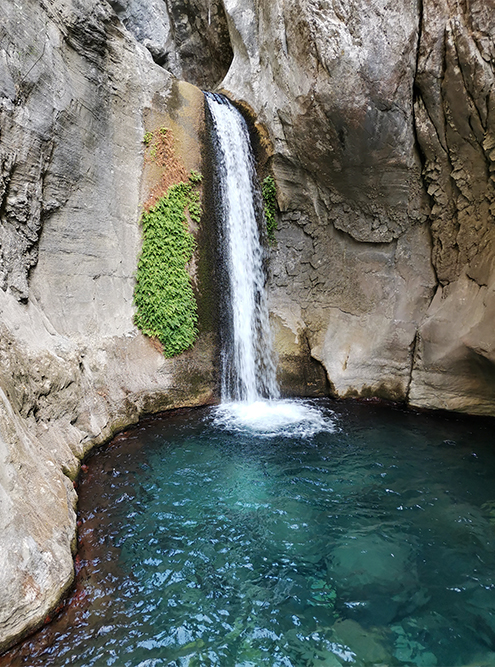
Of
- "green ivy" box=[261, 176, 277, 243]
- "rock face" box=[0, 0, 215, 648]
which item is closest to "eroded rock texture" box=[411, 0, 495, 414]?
"green ivy" box=[261, 176, 277, 243]

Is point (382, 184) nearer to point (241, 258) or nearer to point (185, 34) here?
point (241, 258)

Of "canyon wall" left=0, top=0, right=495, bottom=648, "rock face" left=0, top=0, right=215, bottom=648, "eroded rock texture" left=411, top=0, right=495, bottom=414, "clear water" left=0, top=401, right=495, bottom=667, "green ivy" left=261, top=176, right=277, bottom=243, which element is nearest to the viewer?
"clear water" left=0, top=401, right=495, bottom=667

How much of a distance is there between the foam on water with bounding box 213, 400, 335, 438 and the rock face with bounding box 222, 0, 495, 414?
103 centimetres

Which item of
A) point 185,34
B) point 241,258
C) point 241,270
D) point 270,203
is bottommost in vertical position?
point 241,270

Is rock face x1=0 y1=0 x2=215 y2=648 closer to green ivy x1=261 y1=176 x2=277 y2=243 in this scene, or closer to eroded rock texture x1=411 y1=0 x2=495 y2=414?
green ivy x1=261 y1=176 x2=277 y2=243

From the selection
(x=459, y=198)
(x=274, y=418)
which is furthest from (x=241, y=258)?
(x=459, y=198)

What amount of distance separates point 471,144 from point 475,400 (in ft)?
13.1

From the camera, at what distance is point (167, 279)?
7.25 meters

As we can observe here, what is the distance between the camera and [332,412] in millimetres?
7125

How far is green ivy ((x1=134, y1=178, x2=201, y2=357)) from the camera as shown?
7164mm

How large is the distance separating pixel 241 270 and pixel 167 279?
1.53 meters

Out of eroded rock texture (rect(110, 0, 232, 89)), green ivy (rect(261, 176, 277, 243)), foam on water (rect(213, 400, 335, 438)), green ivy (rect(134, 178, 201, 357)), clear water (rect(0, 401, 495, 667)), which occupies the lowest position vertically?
clear water (rect(0, 401, 495, 667))

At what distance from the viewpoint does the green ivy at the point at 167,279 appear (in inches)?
282

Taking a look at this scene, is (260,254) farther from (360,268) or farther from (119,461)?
(119,461)
